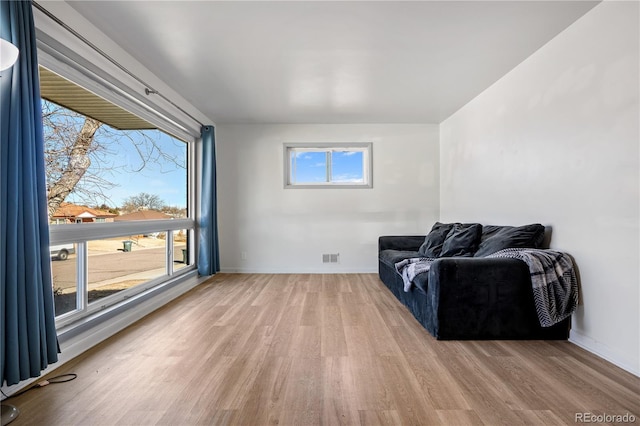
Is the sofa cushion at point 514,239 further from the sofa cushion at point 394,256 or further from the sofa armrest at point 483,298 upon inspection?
the sofa cushion at point 394,256

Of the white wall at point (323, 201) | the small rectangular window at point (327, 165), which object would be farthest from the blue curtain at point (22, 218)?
the small rectangular window at point (327, 165)

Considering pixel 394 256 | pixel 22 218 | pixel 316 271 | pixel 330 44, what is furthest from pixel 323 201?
pixel 22 218

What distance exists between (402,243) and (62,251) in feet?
12.7

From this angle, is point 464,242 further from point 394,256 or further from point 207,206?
point 207,206

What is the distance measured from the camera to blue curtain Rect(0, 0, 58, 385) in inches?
62.4

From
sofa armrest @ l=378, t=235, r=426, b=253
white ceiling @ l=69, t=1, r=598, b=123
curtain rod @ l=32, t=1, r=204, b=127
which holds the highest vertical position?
white ceiling @ l=69, t=1, r=598, b=123

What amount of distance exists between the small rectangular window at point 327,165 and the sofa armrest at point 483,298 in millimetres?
2975

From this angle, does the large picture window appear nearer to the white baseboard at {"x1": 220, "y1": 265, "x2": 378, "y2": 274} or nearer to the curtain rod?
the curtain rod

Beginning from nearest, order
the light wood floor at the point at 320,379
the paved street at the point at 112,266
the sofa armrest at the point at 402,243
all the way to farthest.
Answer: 1. the light wood floor at the point at 320,379
2. the paved street at the point at 112,266
3. the sofa armrest at the point at 402,243

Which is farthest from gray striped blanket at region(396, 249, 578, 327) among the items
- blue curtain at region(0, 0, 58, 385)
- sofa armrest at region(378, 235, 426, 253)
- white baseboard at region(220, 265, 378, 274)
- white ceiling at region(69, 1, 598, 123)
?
blue curtain at region(0, 0, 58, 385)

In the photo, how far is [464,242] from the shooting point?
10.9 ft

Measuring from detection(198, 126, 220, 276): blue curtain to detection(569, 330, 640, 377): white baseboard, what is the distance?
4241 millimetres

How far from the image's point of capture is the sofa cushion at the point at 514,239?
2.64 m

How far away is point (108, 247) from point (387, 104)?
3612mm
